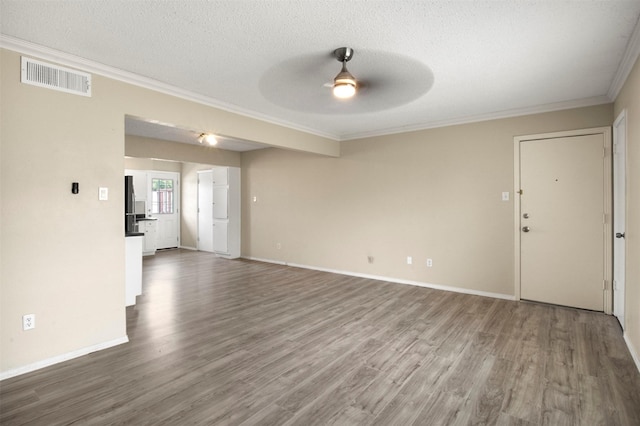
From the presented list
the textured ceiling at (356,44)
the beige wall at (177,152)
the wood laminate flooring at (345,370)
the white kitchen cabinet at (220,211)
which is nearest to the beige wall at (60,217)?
the wood laminate flooring at (345,370)

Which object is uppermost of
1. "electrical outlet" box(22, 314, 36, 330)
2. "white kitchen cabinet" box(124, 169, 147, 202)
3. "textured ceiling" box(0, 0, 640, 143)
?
"textured ceiling" box(0, 0, 640, 143)

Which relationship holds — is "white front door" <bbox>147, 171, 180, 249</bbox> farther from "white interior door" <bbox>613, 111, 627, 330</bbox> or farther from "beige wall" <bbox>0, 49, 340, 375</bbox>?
"white interior door" <bbox>613, 111, 627, 330</bbox>

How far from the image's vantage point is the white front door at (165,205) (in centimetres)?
909

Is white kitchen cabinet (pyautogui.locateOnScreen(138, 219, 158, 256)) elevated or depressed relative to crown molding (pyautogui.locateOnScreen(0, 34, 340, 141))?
depressed

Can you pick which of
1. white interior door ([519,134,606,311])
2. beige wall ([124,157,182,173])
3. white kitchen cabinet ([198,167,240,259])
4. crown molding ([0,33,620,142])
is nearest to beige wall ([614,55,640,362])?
crown molding ([0,33,620,142])

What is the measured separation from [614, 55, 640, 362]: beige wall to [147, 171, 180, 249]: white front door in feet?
31.3

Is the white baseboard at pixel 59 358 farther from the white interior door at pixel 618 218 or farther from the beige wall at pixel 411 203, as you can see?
the white interior door at pixel 618 218

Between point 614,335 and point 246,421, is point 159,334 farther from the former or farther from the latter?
point 614,335

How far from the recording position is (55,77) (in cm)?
268

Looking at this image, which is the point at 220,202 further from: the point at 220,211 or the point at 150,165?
the point at 150,165

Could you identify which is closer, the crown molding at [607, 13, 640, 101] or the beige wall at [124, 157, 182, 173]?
the crown molding at [607, 13, 640, 101]

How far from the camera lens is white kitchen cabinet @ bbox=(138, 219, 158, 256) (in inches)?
323

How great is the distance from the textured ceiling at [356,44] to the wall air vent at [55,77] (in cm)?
16

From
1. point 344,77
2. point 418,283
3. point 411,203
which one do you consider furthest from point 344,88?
point 418,283
